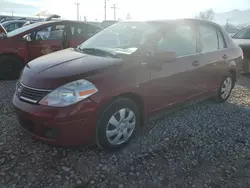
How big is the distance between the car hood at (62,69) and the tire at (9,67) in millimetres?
2916

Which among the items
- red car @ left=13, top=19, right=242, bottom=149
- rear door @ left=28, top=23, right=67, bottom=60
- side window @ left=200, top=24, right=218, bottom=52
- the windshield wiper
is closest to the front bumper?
red car @ left=13, top=19, right=242, bottom=149

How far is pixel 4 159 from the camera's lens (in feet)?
8.54

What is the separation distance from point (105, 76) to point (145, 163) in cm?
105

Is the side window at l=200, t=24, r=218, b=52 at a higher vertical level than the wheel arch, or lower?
higher

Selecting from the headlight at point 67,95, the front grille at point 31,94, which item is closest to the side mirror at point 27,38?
the front grille at point 31,94

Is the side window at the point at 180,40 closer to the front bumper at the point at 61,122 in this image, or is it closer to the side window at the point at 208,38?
the side window at the point at 208,38

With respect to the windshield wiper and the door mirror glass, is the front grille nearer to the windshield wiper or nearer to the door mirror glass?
the windshield wiper

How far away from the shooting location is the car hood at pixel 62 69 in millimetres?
2485

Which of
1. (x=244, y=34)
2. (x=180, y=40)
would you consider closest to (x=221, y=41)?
(x=180, y=40)

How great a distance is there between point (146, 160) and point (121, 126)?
0.47 m

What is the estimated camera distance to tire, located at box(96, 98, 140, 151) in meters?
2.63

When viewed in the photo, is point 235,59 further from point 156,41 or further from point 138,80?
point 138,80

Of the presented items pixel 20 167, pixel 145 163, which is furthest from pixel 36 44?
pixel 145 163

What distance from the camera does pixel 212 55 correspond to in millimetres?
4039
